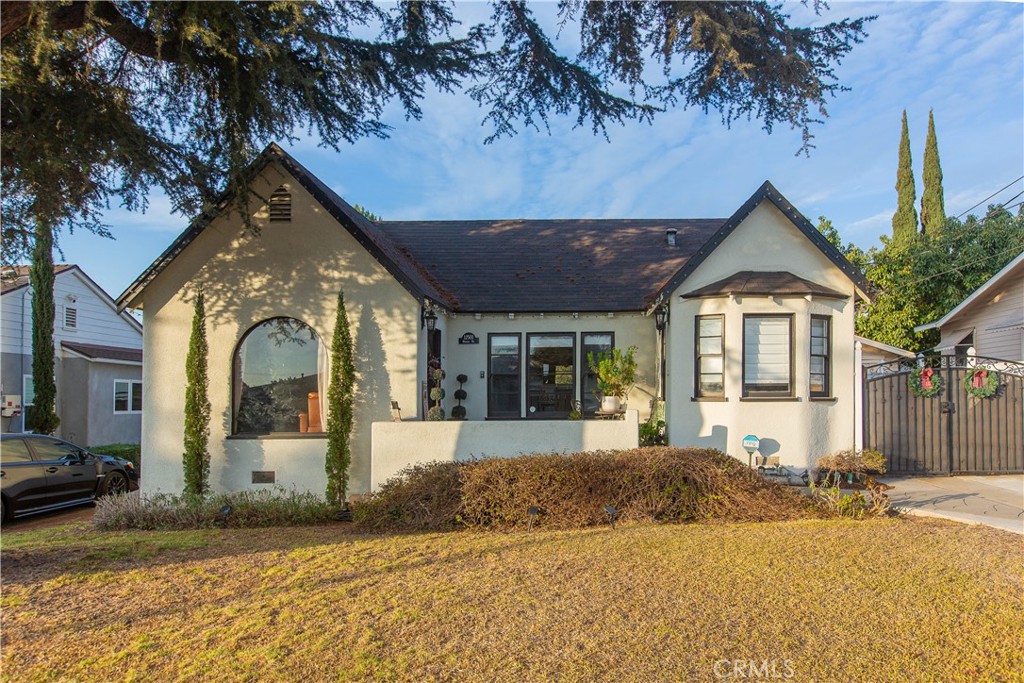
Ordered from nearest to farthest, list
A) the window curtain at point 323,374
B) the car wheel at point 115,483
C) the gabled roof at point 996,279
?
the window curtain at point 323,374
the car wheel at point 115,483
the gabled roof at point 996,279

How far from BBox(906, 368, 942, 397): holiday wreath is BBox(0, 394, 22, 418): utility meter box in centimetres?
2350

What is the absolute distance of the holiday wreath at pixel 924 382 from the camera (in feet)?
41.4

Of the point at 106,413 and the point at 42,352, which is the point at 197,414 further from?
the point at 106,413

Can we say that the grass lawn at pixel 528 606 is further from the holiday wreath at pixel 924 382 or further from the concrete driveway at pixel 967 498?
the holiday wreath at pixel 924 382

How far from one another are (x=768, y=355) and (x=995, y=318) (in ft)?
32.5

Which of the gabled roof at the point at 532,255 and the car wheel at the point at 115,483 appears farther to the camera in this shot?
the car wheel at the point at 115,483

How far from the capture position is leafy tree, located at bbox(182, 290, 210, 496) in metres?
10.3

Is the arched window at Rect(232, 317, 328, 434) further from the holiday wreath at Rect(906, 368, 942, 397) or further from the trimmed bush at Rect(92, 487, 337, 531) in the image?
the holiday wreath at Rect(906, 368, 942, 397)

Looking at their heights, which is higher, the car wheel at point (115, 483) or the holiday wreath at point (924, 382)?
the holiday wreath at point (924, 382)

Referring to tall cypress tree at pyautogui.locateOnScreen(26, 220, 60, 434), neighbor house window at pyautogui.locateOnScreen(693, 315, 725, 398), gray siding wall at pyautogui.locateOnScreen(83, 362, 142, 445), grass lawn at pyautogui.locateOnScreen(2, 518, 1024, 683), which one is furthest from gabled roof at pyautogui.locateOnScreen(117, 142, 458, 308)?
gray siding wall at pyautogui.locateOnScreen(83, 362, 142, 445)

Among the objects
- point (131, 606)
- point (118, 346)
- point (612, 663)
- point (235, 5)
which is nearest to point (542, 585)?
point (612, 663)

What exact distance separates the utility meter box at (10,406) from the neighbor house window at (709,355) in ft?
62.4

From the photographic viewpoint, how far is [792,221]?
11.5 m
